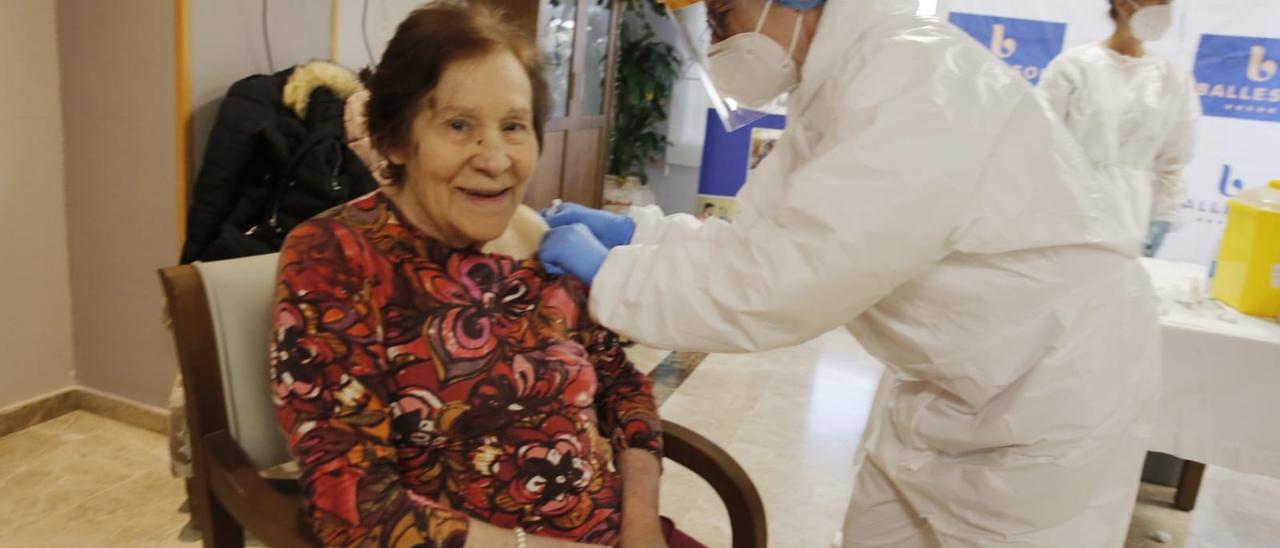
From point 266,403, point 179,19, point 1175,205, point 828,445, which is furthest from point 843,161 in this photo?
point 1175,205

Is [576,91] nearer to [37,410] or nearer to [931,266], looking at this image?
[37,410]

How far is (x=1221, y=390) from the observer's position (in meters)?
2.25

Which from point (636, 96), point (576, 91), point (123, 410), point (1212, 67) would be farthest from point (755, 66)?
point (1212, 67)

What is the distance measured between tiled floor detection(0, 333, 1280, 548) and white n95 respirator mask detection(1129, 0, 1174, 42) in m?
1.55

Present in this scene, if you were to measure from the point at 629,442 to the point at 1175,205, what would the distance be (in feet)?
9.42

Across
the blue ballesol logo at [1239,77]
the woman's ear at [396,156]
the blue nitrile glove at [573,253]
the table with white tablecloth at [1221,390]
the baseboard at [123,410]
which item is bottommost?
the baseboard at [123,410]

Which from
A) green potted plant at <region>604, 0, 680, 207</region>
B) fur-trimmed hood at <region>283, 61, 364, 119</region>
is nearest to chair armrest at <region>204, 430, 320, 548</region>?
fur-trimmed hood at <region>283, 61, 364, 119</region>

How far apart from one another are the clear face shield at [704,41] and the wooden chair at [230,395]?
0.70 metres

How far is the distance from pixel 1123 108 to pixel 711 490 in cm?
186

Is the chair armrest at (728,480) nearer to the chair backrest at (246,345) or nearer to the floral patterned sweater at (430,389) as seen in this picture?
the floral patterned sweater at (430,389)

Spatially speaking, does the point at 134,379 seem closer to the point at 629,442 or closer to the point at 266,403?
the point at 266,403

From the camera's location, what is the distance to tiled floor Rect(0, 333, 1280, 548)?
2230 mm

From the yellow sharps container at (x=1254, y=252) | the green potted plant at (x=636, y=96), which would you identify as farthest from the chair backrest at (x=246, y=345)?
the green potted plant at (x=636, y=96)

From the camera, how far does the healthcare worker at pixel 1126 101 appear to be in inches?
115
